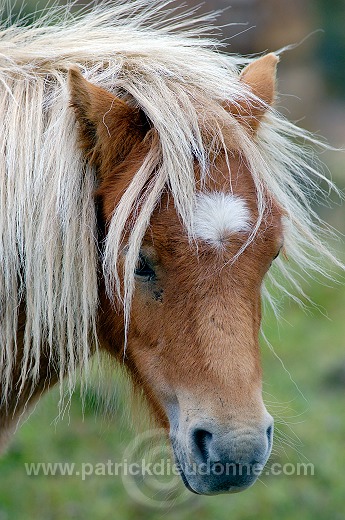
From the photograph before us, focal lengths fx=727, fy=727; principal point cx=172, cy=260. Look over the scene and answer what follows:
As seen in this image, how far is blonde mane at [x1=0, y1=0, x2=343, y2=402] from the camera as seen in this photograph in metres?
2.45

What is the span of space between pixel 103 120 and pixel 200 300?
69cm

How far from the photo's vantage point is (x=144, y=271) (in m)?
2.44

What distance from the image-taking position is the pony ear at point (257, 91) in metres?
2.66

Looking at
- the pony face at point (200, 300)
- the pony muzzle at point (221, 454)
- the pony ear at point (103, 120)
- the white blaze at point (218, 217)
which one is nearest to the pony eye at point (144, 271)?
the pony face at point (200, 300)

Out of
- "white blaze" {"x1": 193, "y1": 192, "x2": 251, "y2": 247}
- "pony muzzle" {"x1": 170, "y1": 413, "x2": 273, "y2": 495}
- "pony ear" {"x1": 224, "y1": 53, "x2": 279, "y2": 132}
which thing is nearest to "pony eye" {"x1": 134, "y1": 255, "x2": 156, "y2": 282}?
"white blaze" {"x1": 193, "y1": 192, "x2": 251, "y2": 247}

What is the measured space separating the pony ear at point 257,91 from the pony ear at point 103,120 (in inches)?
14.0

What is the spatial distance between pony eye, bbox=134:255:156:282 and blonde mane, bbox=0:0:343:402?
60 millimetres

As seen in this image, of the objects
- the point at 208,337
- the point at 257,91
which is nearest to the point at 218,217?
the point at 208,337

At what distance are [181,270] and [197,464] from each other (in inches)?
24.4

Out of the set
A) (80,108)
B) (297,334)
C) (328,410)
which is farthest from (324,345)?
(80,108)

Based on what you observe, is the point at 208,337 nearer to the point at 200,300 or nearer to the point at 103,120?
the point at 200,300

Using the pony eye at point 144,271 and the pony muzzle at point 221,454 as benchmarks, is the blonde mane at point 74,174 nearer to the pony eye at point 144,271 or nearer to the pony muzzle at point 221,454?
the pony eye at point 144,271

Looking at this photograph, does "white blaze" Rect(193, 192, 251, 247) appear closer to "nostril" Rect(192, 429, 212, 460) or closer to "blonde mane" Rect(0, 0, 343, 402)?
"blonde mane" Rect(0, 0, 343, 402)

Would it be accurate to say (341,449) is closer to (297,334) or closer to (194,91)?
(297,334)
